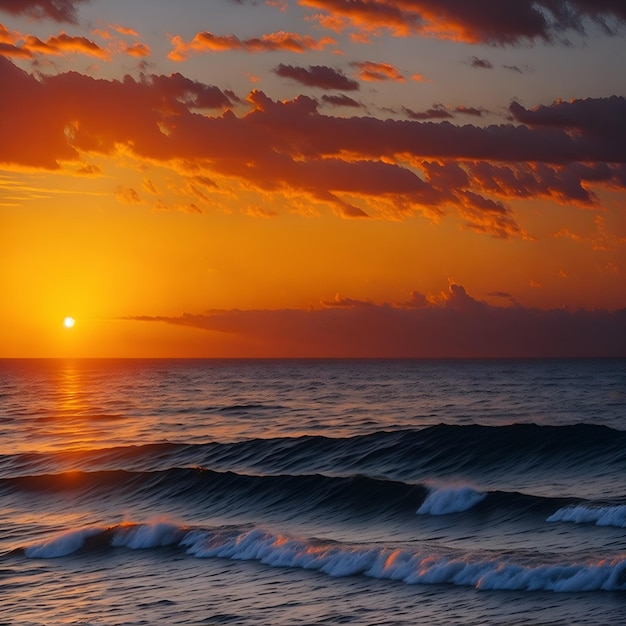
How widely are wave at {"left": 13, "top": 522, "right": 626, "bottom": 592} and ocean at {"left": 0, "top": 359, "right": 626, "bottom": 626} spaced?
0.21 feet

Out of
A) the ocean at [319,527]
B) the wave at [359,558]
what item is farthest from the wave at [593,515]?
the wave at [359,558]

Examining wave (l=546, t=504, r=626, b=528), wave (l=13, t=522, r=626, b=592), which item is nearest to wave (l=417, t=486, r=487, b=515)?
wave (l=546, t=504, r=626, b=528)

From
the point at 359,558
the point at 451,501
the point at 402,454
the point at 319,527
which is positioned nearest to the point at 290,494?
the point at 319,527

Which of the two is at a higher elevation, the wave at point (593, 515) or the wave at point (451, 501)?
the wave at point (593, 515)

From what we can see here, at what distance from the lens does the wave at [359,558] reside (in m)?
21.3

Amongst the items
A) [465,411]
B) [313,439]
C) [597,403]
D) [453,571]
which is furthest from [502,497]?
[597,403]

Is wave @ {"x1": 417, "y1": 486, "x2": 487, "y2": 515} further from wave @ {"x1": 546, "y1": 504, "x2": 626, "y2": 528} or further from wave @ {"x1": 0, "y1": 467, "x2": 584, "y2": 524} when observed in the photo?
wave @ {"x1": 546, "y1": 504, "x2": 626, "y2": 528}

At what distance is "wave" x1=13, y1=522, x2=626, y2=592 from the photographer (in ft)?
69.9

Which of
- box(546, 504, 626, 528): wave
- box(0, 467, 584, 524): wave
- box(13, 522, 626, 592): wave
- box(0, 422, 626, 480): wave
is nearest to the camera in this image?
box(13, 522, 626, 592): wave

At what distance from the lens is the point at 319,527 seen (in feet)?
103

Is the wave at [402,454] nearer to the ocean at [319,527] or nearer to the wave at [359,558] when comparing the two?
the ocean at [319,527]

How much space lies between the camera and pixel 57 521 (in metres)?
34.6

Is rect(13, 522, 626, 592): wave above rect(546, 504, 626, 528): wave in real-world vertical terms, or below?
below

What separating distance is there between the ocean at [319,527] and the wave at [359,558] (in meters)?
0.06
